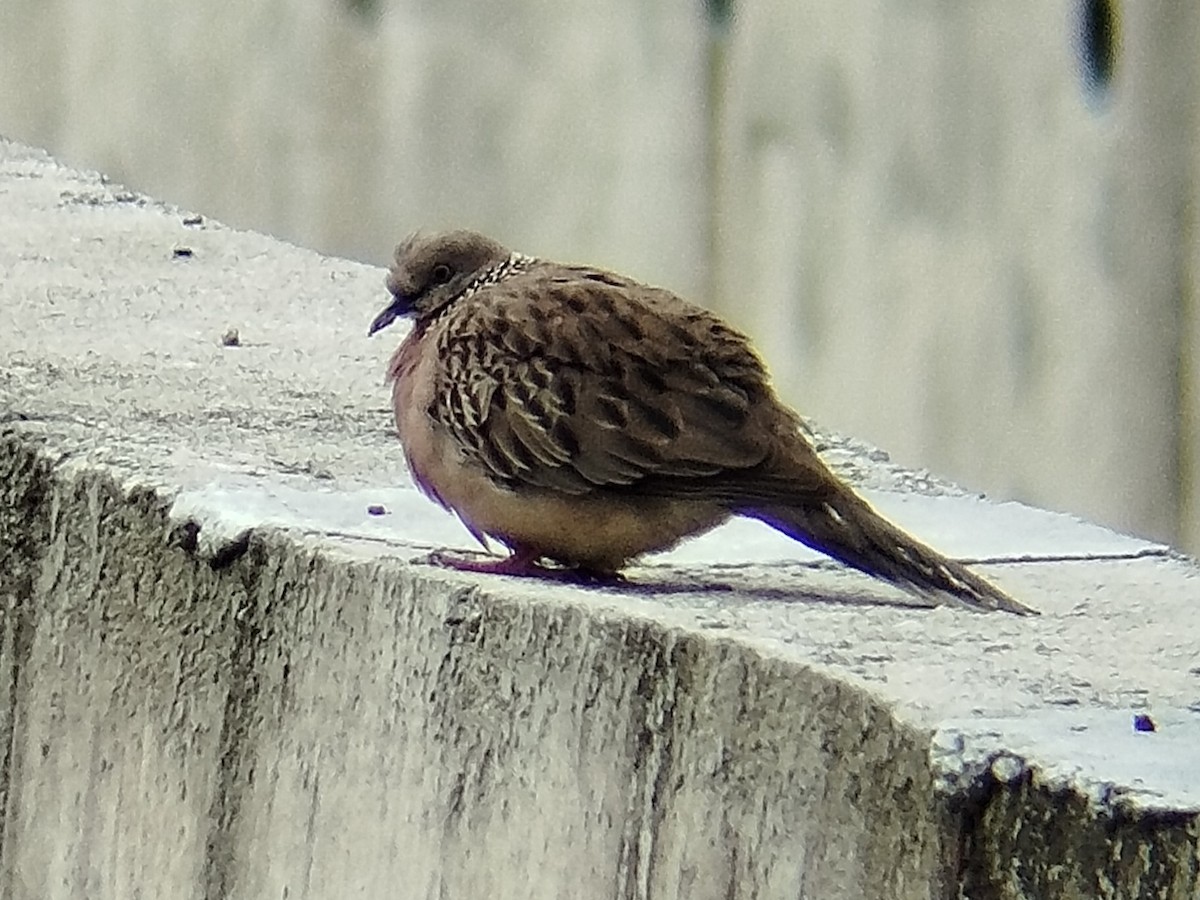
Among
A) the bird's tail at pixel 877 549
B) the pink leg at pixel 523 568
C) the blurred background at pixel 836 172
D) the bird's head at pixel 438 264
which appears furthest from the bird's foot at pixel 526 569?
the blurred background at pixel 836 172

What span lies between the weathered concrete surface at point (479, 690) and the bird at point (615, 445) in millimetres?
56

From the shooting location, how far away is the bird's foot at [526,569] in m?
2.15

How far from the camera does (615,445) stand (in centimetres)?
224

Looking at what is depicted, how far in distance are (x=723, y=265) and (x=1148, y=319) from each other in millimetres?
532

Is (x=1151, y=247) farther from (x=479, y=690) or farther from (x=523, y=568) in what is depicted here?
(x=479, y=690)

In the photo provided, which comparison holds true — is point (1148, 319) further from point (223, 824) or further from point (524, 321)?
point (223, 824)

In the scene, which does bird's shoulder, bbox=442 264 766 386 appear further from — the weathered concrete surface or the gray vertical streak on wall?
the gray vertical streak on wall

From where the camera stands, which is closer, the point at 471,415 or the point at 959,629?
the point at 959,629

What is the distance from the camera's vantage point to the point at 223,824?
2.30 metres

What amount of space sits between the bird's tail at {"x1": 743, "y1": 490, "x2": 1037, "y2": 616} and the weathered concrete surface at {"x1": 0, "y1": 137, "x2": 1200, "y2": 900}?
4cm

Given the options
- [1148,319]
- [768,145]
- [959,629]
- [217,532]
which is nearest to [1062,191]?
[1148,319]

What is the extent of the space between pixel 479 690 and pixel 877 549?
Answer: 0.38m

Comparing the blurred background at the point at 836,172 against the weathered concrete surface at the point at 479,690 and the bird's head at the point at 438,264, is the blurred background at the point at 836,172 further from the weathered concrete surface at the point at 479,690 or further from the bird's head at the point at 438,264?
the bird's head at the point at 438,264

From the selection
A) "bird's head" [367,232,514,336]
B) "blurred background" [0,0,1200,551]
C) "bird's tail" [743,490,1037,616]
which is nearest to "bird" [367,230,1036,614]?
"bird's tail" [743,490,1037,616]
